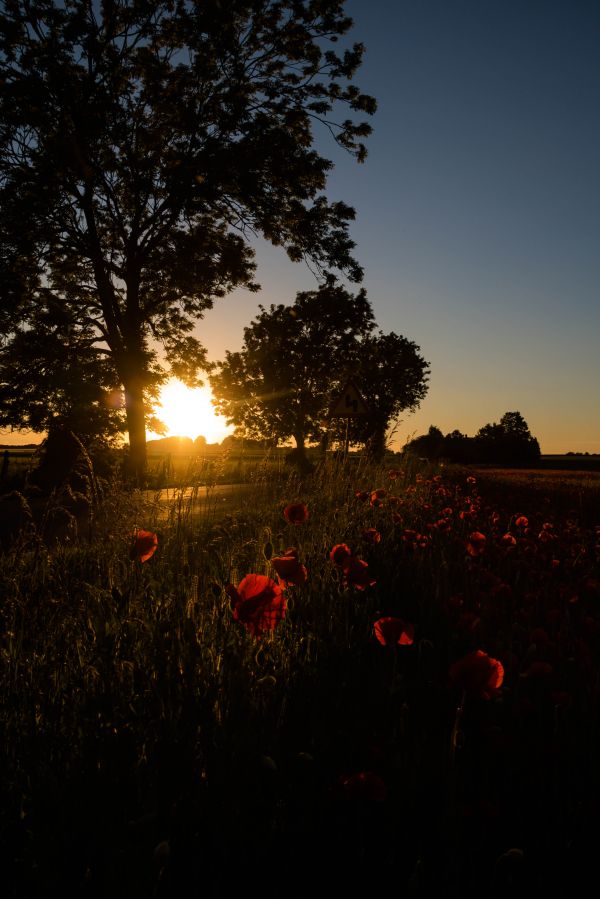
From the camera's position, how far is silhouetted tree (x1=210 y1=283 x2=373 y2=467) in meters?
32.4

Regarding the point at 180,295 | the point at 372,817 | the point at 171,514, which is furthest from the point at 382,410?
the point at 372,817

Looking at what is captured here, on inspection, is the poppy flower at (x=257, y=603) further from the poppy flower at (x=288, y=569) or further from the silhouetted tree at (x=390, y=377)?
the silhouetted tree at (x=390, y=377)

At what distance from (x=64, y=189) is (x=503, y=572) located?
52.9 feet

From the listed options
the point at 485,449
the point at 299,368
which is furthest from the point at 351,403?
the point at 485,449

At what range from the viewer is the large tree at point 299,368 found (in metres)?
32.4

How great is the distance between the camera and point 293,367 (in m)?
34.0

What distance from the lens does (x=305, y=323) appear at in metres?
33.5

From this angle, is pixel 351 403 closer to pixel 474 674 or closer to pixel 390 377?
pixel 474 674

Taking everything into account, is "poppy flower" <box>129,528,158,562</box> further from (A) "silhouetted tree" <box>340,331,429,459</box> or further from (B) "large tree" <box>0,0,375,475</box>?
(A) "silhouetted tree" <box>340,331,429,459</box>

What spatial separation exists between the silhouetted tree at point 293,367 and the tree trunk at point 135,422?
46.3ft

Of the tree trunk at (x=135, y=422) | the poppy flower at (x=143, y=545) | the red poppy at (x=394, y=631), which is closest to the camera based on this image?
the red poppy at (x=394, y=631)

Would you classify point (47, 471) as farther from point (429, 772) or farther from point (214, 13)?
point (429, 772)

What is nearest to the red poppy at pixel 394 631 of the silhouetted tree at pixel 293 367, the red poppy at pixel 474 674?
the red poppy at pixel 474 674

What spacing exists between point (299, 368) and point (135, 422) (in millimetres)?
17705
